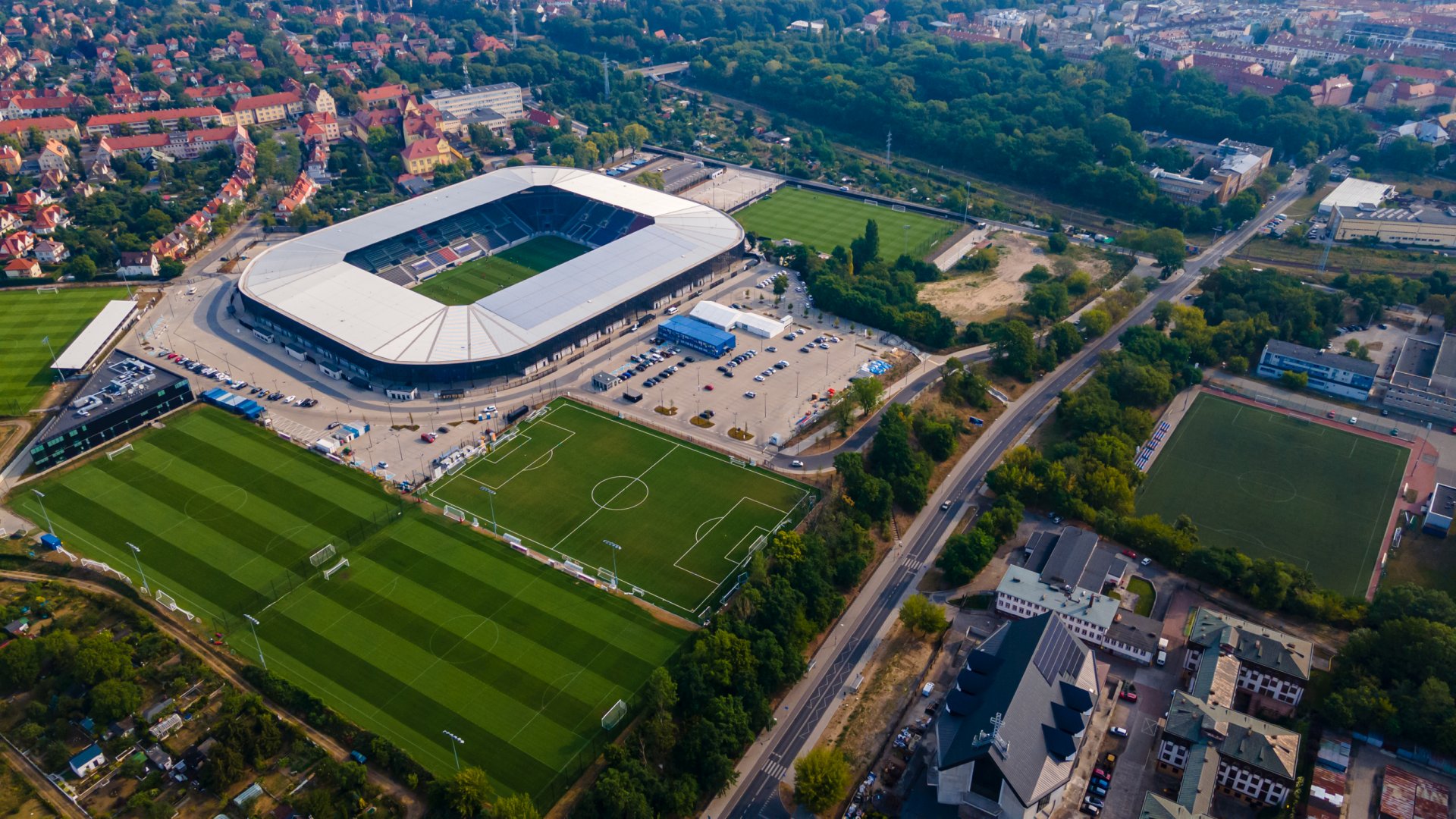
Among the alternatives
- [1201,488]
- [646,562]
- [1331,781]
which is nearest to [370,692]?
[646,562]

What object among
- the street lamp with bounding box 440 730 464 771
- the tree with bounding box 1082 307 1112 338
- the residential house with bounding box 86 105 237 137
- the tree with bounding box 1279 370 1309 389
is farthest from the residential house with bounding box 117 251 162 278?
the tree with bounding box 1279 370 1309 389

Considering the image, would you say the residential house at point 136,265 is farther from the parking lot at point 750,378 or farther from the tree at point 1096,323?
the tree at point 1096,323

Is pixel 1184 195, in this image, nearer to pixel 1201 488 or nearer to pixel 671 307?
pixel 1201 488

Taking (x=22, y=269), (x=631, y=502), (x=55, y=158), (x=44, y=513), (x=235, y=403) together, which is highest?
(x=55, y=158)

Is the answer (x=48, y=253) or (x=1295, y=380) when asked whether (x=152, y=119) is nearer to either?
(x=48, y=253)

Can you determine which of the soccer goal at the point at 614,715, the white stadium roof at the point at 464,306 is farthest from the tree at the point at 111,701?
the white stadium roof at the point at 464,306

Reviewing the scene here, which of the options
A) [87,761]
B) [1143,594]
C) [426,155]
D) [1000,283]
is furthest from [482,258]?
[1143,594]
